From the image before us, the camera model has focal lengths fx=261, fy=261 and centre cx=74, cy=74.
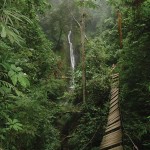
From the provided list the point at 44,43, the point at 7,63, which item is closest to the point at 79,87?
the point at 44,43

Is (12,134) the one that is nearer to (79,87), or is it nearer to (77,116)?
(77,116)

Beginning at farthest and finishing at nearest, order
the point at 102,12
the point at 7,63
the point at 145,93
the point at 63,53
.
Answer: the point at 102,12 < the point at 63,53 < the point at 145,93 < the point at 7,63

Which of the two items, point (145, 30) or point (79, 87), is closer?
point (145, 30)

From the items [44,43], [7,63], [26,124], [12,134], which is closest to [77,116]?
[44,43]

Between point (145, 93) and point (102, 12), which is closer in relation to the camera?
point (145, 93)

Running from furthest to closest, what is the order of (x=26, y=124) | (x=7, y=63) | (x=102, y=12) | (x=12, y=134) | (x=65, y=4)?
(x=102, y=12) < (x=65, y=4) < (x=26, y=124) < (x=12, y=134) < (x=7, y=63)

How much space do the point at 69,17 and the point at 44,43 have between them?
13.4 meters

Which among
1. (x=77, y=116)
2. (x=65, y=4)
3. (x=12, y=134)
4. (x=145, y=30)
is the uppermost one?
(x=65, y=4)

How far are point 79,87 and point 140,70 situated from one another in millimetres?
7071

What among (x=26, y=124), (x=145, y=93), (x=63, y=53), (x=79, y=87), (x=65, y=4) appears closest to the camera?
(x=26, y=124)

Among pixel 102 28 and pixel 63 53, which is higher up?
pixel 102 28

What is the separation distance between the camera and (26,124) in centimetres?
587

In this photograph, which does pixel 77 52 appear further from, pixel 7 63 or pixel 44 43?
pixel 7 63

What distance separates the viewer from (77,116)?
12.8 m
